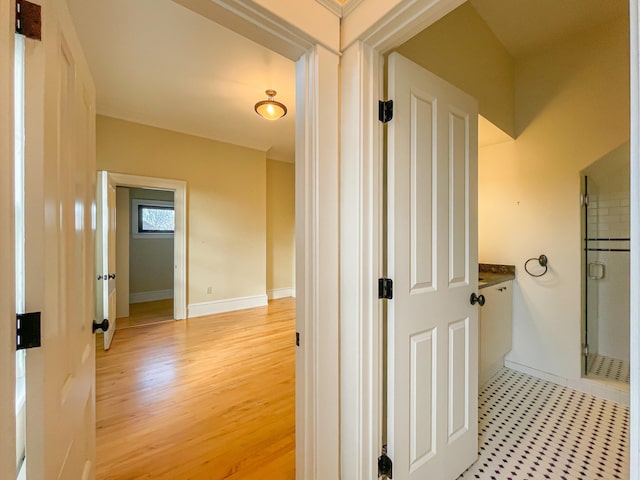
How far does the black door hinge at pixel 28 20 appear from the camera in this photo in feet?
2.12

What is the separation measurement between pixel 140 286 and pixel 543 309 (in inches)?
255

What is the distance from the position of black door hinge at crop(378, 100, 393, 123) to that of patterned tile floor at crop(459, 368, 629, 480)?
190 centimetres

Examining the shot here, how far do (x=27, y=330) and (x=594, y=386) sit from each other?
3.48 metres

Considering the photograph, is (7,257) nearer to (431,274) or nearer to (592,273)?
(431,274)

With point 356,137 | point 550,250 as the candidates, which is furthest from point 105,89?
point 550,250

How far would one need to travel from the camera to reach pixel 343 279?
119 cm

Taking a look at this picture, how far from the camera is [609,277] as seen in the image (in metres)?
2.72

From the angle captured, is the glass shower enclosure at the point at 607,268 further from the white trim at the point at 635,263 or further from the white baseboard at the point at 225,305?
the white baseboard at the point at 225,305

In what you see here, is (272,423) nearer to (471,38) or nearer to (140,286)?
(471,38)

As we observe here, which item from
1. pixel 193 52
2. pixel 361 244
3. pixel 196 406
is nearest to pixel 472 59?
pixel 361 244

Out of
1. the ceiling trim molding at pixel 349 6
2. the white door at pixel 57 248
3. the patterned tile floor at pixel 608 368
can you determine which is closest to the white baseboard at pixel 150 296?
the white door at pixel 57 248

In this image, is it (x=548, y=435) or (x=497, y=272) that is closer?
(x=548, y=435)

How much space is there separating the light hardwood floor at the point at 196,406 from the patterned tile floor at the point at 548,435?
124 cm

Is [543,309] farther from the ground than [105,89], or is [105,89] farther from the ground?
[105,89]
